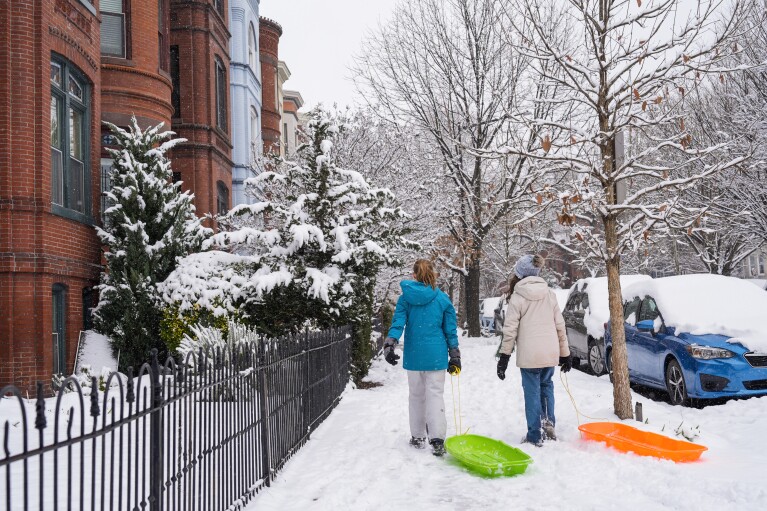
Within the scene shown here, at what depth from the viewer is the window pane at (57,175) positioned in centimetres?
1234

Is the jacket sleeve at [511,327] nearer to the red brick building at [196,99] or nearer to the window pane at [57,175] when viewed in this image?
the window pane at [57,175]

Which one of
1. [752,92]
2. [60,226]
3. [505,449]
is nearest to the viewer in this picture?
[505,449]

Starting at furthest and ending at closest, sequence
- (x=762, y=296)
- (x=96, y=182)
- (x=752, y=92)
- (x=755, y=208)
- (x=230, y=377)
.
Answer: (x=755, y=208)
(x=752, y=92)
(x=96, y=182)
(x=762, y=296)
(x=230, y=377)

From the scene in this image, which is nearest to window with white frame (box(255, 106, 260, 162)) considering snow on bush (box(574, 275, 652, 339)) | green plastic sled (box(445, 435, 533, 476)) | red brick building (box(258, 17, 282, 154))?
red brick building (box(258, 17, 282, 154))

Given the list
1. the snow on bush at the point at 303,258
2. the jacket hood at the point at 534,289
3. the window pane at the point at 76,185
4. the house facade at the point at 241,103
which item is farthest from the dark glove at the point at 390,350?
the house facade at the point at 241,103

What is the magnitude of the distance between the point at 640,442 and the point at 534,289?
1.84m

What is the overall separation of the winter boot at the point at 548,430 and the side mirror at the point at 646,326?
12.3 ft

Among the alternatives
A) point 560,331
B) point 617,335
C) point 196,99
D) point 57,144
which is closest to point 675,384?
point 617,335

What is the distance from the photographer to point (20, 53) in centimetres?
1137

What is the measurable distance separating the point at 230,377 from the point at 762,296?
354 inches

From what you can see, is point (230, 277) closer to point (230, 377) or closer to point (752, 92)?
point (230, 377)

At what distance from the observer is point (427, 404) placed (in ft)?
24.0

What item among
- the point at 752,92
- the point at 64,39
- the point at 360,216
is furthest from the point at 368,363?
the point at 752,92

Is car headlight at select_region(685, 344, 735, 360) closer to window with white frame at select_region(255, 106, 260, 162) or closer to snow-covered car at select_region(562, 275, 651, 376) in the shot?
snow-covered car at select_region(562, 275, 651, 376)
